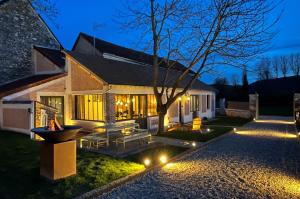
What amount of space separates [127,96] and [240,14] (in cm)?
776

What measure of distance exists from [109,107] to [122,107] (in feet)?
5.15

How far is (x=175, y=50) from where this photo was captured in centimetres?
1367

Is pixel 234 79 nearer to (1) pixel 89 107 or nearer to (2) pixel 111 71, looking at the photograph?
(2) pixel 111 71

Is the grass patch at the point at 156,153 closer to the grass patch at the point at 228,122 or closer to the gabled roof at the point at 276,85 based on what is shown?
the grass patch at the point at 228,122

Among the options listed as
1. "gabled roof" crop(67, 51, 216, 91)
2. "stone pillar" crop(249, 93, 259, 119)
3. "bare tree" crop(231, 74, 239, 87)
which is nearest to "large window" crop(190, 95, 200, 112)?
"gabled roof" crop(67, 51, 216, 91)

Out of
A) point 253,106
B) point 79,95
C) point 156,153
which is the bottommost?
point 156,153

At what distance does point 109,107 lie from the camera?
44.5 ft

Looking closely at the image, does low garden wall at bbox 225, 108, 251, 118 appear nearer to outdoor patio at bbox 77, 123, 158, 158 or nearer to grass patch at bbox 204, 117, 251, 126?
grass patch at bbox 204, 117, 251, 126

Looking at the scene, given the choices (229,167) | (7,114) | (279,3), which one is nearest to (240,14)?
(279,3)

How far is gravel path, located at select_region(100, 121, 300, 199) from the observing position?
5.67 metres

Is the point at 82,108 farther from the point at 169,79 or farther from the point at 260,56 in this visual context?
the point at 260,56

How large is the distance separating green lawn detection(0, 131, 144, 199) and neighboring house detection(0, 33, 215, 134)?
3.94 metres

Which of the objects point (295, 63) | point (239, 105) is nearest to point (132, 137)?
point (239, 105)

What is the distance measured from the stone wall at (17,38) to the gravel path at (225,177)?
15781 millimetres
